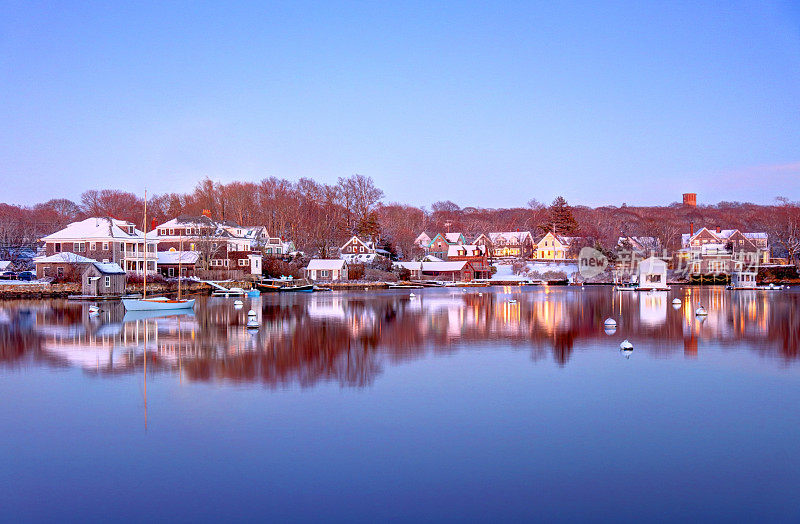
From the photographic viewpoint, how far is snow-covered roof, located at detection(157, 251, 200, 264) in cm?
6588

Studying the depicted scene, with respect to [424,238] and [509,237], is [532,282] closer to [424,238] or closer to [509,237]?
[509,237]

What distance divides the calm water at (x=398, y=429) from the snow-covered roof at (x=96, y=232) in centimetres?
3852

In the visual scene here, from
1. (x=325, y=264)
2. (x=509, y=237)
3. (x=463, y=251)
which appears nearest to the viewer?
(x=325, y=264)

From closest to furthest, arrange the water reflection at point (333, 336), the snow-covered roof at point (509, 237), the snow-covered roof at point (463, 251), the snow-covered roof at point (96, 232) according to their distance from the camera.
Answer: the water reflection at point (333, 336)
the snow-covered roof at point (96, 232)
the snow-covered roof at point (463, 251)
the snow-covered roof at point (509, 237)

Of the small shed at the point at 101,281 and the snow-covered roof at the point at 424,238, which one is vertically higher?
the snow-covered roof at the point at 424,238

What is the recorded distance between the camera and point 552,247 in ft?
355

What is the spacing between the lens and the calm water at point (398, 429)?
8.67m

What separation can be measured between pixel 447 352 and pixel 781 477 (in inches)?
498

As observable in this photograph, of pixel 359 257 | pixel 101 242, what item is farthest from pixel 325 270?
pixel 101 242

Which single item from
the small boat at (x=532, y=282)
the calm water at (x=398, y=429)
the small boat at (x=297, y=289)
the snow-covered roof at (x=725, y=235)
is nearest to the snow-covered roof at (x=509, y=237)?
the snow-covered roof at (x=725, y=235)

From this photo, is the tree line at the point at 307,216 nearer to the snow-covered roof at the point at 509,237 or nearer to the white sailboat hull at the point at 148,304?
the snow-covered roof at the point at 509,237

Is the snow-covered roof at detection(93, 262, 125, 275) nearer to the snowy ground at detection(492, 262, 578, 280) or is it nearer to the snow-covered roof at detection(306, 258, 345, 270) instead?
the snow-covered roof at detection(306, 258, 345, 270)

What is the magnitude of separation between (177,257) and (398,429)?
59.9 meters

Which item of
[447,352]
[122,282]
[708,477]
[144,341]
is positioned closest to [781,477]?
[708,477]
